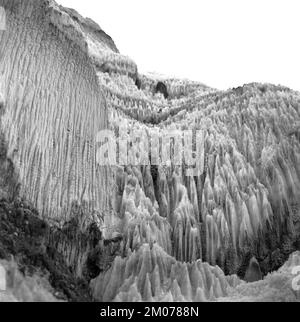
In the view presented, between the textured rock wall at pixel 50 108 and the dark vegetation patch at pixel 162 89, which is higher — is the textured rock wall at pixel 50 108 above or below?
below

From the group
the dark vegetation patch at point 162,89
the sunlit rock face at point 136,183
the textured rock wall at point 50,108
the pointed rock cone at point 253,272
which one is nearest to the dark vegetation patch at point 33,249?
the sunlit rock face at point 136,183

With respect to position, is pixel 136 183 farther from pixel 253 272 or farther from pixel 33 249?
pixel 33 249

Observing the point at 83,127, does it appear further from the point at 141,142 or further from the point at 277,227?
the point at 277,227

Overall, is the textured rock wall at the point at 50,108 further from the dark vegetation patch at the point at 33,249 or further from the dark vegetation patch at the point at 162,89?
the dark vegetation patch at the point at 162,89

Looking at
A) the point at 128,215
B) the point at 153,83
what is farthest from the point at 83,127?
the point at 153,83

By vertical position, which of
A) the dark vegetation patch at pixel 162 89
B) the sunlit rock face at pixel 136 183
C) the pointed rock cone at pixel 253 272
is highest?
the dark vegetation patch at pixel 162 89

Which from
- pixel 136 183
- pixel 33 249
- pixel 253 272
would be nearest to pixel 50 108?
pixel 136 183
